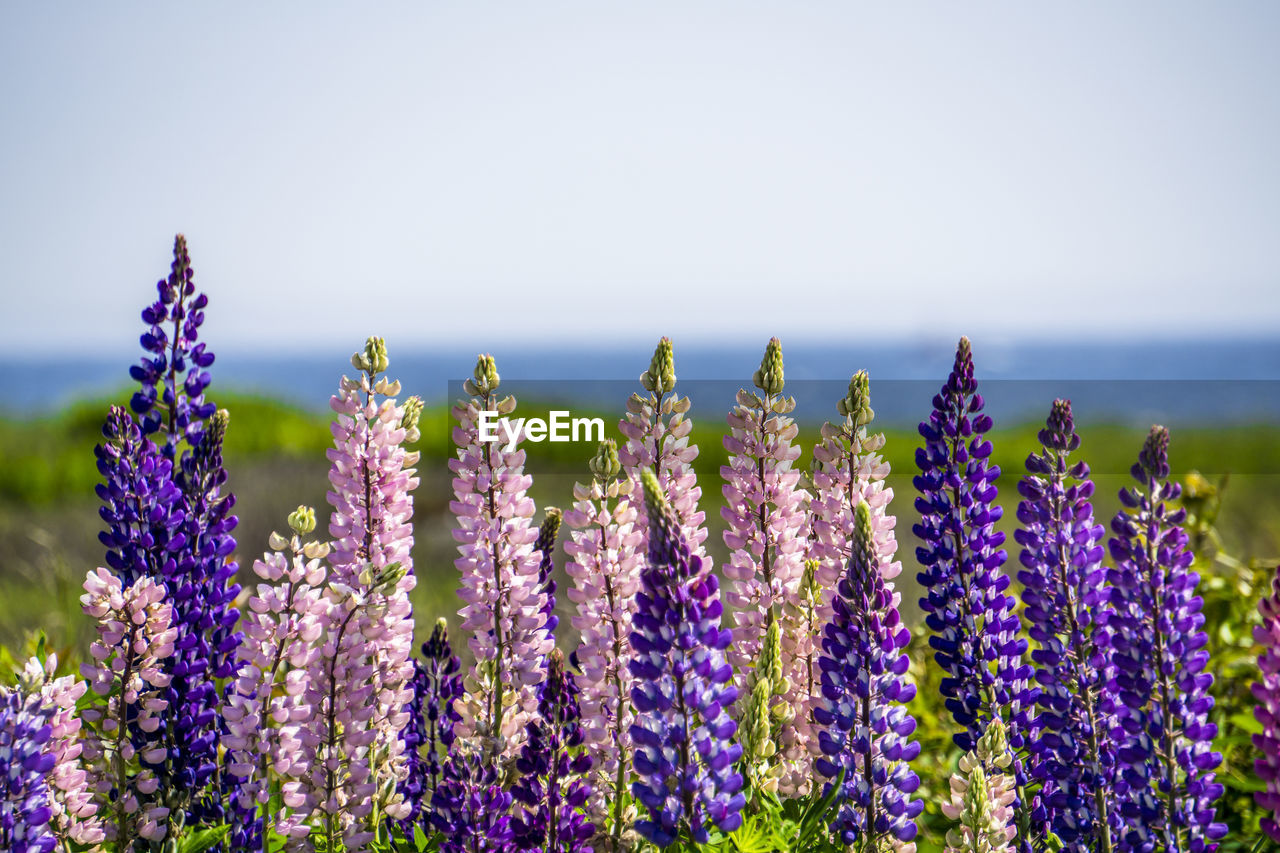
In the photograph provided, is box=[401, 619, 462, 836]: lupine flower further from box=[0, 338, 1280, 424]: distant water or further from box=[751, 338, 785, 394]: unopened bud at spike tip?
box=[0, 338, 1280, 424]: distant water

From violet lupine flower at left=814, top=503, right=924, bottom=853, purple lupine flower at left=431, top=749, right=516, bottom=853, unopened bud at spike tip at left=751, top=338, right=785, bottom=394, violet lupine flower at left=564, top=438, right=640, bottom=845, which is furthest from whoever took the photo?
unopened bud at spike tip at left=751, top=338, right=785, bottom=394

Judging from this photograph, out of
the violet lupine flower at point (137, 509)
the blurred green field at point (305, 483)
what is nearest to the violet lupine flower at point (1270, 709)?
the violet lupine flower at point (137, 509)

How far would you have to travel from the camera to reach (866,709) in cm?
224

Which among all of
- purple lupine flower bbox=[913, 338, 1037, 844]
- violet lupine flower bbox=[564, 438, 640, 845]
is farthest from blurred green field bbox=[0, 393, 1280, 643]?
purple lupine flower bbox=[913, 338, 1037, 844]

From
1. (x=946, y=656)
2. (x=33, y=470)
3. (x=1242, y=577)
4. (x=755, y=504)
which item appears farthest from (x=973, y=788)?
(x=33, y=470)

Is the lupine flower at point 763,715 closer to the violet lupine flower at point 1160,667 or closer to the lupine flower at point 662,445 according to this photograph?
the lupine flower at point 662,445

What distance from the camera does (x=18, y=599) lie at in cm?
962

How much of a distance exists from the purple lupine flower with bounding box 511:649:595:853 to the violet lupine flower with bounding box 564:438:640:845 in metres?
0.09

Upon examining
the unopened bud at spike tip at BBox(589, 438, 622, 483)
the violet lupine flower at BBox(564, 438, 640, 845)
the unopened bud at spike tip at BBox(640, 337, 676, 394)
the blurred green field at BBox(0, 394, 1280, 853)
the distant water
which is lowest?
the blurred green field at BBox(0, 394, 1280, 853)

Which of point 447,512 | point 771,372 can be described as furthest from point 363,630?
point 447,512

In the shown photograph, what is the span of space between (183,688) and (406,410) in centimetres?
85

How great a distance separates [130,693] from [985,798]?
6.18 ft

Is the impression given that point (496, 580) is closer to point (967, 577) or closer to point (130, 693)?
point (130, 693)

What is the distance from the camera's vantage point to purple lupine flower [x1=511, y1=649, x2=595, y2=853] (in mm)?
2275
